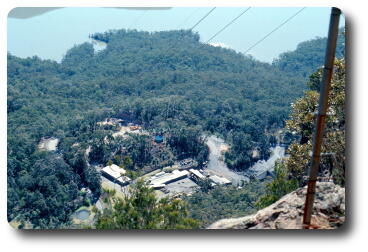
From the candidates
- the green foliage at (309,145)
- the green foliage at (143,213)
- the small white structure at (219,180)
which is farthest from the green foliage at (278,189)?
the green foliage at (143,213)

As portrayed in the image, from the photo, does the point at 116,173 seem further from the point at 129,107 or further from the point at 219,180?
the point at 129,107

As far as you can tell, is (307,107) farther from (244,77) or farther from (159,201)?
(244,77)

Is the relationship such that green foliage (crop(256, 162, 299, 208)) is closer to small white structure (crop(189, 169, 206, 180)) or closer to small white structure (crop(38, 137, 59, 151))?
small white structure (crop(189, 169, 206, 180))

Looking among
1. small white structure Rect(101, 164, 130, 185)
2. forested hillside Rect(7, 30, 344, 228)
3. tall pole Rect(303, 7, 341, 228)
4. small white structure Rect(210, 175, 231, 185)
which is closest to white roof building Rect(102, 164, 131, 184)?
small white structure Rect(101, 164, 130, 185)

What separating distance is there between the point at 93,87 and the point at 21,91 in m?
2.21

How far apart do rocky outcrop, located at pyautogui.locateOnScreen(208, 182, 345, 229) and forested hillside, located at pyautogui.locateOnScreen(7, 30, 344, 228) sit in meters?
0.93

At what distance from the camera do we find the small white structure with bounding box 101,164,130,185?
3469mm

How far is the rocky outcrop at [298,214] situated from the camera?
9.57ft

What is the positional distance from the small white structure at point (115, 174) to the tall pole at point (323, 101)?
4.49 feet

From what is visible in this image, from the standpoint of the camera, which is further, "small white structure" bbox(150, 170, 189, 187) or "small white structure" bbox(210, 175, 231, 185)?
"small white structure" bbox(210, 175, 231, 185)

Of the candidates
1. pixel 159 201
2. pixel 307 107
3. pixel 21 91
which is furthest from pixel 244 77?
pixel 159 201

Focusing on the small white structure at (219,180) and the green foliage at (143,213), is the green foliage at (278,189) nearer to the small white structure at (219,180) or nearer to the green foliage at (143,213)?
the small white structure at (219,180)

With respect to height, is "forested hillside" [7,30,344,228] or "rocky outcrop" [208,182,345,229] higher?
"forested hillside" [7,30,344,228]

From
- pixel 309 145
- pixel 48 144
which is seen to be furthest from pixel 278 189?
pixel 48 144
